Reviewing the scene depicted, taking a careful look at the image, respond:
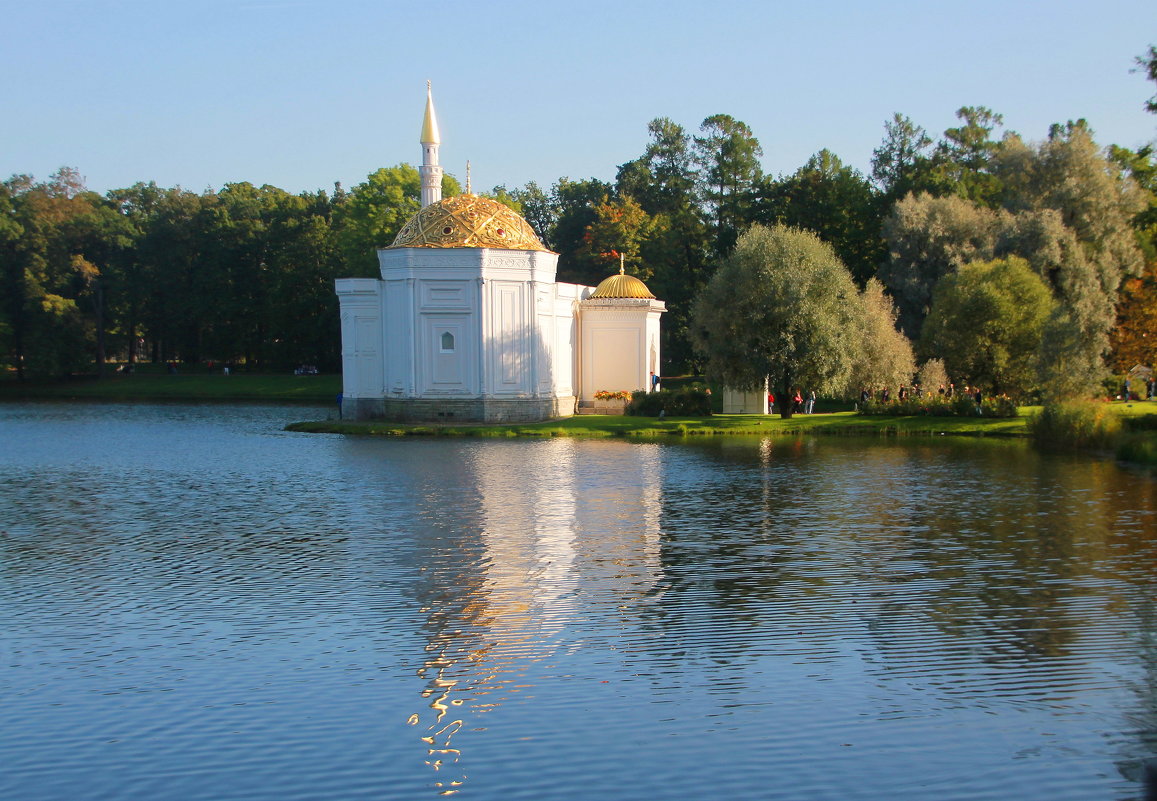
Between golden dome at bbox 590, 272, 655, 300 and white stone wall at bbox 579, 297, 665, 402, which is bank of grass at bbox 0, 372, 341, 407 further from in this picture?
golden dome at bbox 590, 272, 655, 300

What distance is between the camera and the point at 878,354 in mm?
44938

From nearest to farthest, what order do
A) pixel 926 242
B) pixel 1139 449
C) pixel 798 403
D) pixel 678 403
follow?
pixel 1139 449 → pixel 678 403 → pixel 798 403 → pixel 926 242

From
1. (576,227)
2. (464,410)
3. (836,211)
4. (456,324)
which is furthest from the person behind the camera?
(576,227)

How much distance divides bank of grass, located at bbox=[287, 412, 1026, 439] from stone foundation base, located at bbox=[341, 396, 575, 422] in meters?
1.35

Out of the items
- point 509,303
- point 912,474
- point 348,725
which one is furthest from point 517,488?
point 509,303

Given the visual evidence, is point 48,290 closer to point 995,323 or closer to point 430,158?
point 430,158

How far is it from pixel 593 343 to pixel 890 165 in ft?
79.4

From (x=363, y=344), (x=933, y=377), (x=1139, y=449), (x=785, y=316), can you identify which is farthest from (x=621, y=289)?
(x=1139, y=449)

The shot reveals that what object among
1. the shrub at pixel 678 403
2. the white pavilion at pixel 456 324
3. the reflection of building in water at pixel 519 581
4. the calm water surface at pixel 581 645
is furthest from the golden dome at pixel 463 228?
the calm water surface at pixel 581 645

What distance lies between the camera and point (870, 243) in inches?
2431

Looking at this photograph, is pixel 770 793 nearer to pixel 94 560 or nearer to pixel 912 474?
pixel 94 560

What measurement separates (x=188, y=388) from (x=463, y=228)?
39899mm

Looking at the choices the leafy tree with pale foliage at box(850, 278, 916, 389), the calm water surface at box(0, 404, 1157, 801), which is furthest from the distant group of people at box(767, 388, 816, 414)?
the calm water surface at box(0, 404, 1157, 801)

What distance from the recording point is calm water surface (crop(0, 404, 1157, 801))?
8602 millimetres
